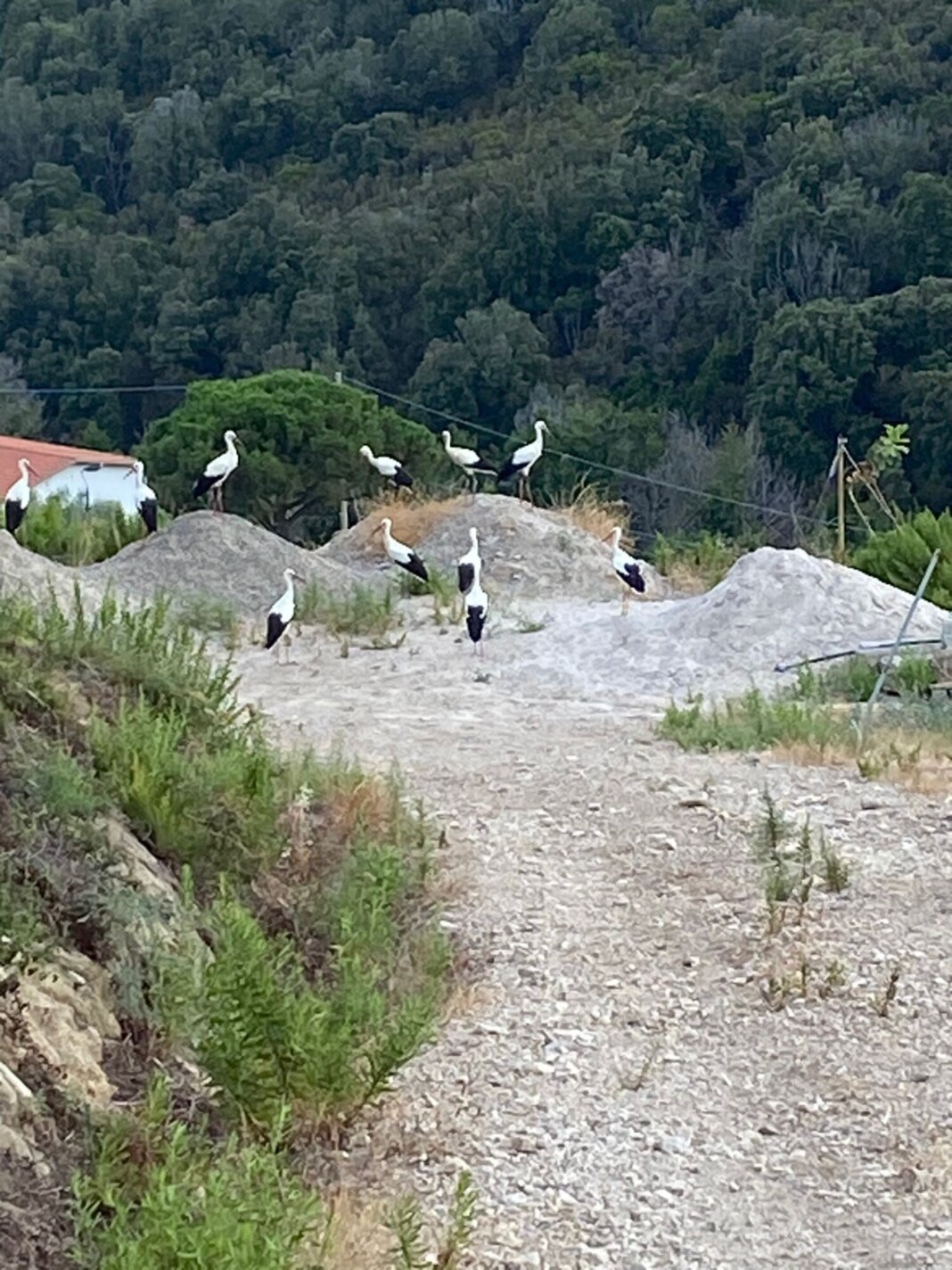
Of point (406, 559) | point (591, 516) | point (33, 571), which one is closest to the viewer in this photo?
point (33, 571)

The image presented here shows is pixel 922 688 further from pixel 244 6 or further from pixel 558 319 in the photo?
pixel 244 6

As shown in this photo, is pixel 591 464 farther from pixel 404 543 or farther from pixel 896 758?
pixel 896 758

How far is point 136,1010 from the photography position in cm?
428

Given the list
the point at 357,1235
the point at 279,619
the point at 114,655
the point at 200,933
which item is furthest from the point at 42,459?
the point at 357,1235

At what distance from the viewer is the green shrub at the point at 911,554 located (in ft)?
41.3

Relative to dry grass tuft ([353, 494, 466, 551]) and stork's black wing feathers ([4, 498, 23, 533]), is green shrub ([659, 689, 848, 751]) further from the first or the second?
dry grass tuft ([353, 494, 466, 551])

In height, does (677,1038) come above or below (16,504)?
above

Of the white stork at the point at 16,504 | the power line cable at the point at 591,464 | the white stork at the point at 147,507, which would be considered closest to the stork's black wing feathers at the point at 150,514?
the white stork at the point at 147,507

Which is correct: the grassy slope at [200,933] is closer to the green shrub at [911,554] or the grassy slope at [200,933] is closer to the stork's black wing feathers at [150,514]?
the green shrub at [911,554]

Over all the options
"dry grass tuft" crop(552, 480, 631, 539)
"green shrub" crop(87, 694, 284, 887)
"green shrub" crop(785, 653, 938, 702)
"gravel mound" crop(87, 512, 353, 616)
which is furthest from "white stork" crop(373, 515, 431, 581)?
"green shrub" crop(87, 694, 284, 887)

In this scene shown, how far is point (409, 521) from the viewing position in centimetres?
1592

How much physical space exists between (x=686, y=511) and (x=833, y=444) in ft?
8.29

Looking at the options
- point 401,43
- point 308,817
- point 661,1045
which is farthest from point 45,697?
point 401,43

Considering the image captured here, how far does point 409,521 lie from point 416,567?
104 inches
